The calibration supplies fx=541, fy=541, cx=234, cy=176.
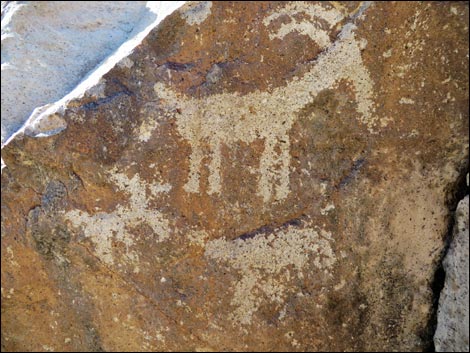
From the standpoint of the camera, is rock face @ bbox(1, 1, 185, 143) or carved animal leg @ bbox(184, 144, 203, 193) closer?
carved animal leg @ bbox(184, 144, 203, 193)

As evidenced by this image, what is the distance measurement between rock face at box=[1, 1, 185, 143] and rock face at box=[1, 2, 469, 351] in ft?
0.55

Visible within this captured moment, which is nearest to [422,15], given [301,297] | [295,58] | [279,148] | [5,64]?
[295,58]

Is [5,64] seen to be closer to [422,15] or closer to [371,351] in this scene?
[422,15]

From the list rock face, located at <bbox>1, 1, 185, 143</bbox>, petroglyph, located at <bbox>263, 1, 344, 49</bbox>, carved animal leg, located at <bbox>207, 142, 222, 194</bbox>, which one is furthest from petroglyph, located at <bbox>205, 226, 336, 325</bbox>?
rock face, located at <bbox>1, 1, 185, 143</bbox>

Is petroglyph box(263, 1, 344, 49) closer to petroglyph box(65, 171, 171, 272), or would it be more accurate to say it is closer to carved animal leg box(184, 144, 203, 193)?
carved animal leg box(184, 144, 203, 193)

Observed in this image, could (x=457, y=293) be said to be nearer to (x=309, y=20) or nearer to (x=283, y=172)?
(x=283, y=172)

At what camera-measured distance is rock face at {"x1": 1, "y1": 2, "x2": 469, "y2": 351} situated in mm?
1022

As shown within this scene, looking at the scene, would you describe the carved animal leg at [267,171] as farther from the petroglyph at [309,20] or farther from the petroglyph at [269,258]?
the petroglyph at [309,20]

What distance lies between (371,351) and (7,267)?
0.81 metres

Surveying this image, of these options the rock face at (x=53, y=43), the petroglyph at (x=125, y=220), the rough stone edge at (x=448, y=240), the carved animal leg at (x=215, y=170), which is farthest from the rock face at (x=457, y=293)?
the rock face at (x=53, y=43)

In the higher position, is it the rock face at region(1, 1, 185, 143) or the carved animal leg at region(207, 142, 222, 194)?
the rock face at region(1, 1, 185, 143)

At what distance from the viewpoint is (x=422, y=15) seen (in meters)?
0.99

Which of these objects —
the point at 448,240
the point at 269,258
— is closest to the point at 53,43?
the point at 269,258

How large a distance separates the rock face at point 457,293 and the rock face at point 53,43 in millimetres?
776
